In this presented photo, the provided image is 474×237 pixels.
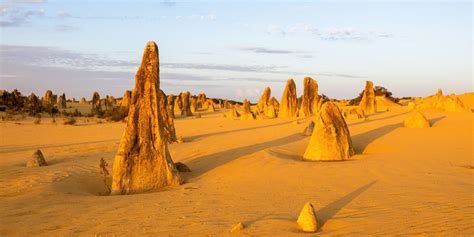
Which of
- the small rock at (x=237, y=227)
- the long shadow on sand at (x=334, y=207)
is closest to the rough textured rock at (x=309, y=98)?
the long shadow on sand at (x=334, y=207)

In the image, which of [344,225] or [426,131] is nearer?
[344,225]

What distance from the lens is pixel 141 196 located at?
854 cm

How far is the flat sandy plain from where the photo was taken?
6.12 metres

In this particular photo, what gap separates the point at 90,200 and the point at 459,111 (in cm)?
3327

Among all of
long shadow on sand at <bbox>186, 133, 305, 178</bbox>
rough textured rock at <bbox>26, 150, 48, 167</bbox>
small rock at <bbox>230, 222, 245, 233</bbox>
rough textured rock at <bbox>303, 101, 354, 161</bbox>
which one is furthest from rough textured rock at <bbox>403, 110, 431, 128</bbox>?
small rock at <bbox>230, 222, 245, 233</bbox>

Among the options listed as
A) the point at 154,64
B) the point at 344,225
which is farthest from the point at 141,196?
the point at 344,225

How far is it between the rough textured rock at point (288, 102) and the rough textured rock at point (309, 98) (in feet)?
2.53

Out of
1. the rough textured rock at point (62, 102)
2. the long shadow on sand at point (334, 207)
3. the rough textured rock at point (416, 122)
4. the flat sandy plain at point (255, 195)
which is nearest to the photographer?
the flat sandy plain at point (255, 195)

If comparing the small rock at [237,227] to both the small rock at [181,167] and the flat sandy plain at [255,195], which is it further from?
the small rock at [181,167]

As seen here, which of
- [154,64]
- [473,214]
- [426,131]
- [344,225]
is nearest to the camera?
[344,225]

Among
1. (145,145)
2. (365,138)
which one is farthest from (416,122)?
(145,145)

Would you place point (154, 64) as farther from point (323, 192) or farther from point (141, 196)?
point (323, 192)

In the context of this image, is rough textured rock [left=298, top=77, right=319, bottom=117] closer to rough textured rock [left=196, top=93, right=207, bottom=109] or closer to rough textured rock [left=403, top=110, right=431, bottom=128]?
rough textured rock [left=403, top=110, right=431, bottom=128]

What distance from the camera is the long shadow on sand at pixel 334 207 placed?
6.53m
